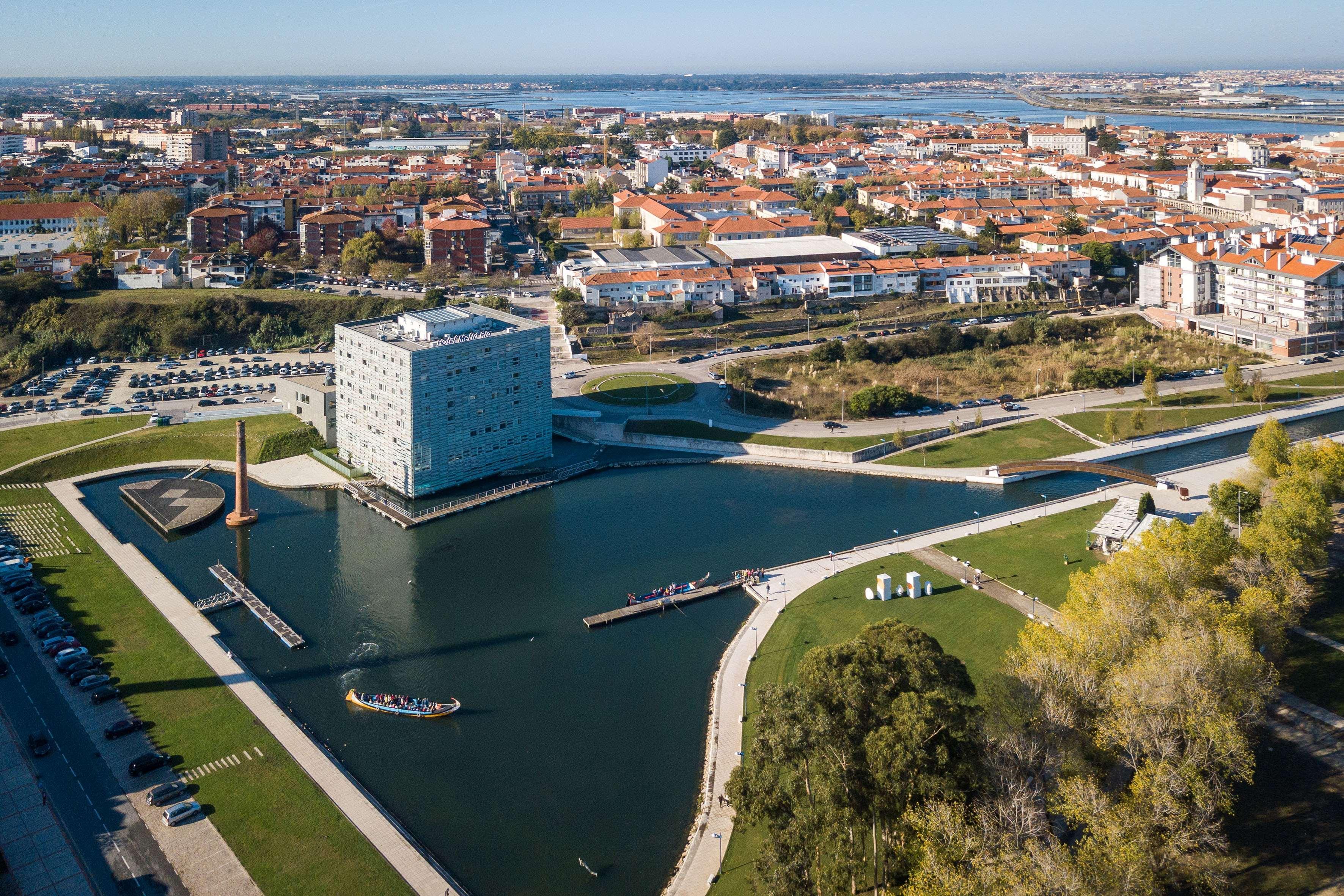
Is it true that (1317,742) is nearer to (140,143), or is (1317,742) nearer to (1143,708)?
(1143,708)

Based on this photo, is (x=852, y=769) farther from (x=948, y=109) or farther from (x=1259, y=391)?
(x=948, y=109)

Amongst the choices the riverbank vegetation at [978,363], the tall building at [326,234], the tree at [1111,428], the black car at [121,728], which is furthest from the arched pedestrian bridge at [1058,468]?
the tall building at [326,234]

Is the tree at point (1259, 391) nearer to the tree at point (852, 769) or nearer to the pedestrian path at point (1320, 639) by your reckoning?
the pedestrian path at point (1320, 639)

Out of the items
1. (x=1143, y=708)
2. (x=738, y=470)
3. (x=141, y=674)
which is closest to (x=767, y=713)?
(x=1143, y=708)

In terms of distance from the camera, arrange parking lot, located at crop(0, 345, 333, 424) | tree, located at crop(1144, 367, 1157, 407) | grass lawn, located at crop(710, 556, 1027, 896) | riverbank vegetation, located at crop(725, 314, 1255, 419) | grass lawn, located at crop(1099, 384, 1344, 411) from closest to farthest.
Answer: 1. grass lawn, located at crop(710, 556, 1027, 896)
2. tree, located at crop(1144, 367, 1157, 407)
3. grass lawn, located at crop(1099, 384, 1344, 411)
4. parking lot, located at crop(0, 345, 333, 424)
5. riverbank vegetation, located at crop(725, 314, 1255, 419)

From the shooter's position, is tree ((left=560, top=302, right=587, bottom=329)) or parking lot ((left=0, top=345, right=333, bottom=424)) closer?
parking lot ((left=0, top=345, right=333, bottom=424))

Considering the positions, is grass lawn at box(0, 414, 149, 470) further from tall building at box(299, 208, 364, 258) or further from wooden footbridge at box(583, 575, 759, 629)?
tall building at box(299, 208, 364, 258)

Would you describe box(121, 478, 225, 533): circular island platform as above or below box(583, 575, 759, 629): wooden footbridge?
above

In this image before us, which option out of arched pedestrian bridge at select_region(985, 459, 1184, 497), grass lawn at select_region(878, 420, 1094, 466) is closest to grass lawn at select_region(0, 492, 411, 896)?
grass lawn at select_region(878, 420, 1094, 466)
